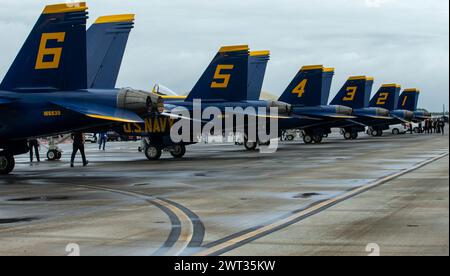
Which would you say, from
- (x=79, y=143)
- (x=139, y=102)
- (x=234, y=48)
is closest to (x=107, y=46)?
(x=79, y=143)

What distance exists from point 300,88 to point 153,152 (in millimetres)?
17671

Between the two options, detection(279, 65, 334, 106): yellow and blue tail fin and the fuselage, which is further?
detection(279, 65, 334, 106): yellow and blue tail fin

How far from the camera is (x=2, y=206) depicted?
46.1ft

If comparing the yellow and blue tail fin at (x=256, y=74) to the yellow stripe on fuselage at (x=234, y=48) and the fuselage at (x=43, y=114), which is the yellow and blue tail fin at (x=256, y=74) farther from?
the fuselage at (x=43, y=114)

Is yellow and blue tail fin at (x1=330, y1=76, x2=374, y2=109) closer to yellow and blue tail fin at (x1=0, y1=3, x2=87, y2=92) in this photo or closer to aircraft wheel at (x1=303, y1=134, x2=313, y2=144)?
aircraft wheel at (x1=303, y1=134, x2=313, y2=144)

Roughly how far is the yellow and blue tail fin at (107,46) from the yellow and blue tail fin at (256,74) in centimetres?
1510

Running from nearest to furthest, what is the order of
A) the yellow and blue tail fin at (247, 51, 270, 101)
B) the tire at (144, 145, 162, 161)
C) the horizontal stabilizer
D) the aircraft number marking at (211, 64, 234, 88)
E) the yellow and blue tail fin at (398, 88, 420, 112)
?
the horizontal stabilizer → the tire at (144, 145, 162, 161) → the aircraft number marking at (211, 64, 234, 88) → the yellow and blue tail fin at (247, 51, 270, 101) → the yellow and blue tail fin at (398, 88, 420, 112)

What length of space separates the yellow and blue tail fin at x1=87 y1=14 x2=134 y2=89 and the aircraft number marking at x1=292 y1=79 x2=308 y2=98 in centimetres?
1930

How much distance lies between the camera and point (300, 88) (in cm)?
4616

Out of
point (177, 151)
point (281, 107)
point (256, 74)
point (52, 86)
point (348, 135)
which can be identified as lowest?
point (348, 135)

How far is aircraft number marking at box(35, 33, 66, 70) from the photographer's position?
2083 cm

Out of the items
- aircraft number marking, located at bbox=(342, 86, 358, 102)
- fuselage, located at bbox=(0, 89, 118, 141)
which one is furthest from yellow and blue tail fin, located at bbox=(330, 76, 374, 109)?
fuselage, located at bbox=(0, 89, 118, 141)

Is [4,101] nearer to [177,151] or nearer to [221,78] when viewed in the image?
[177,151]

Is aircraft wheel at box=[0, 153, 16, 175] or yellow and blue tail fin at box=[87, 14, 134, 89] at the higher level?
yellow and blue tail fin at box=[87, 14, 134, 89]
